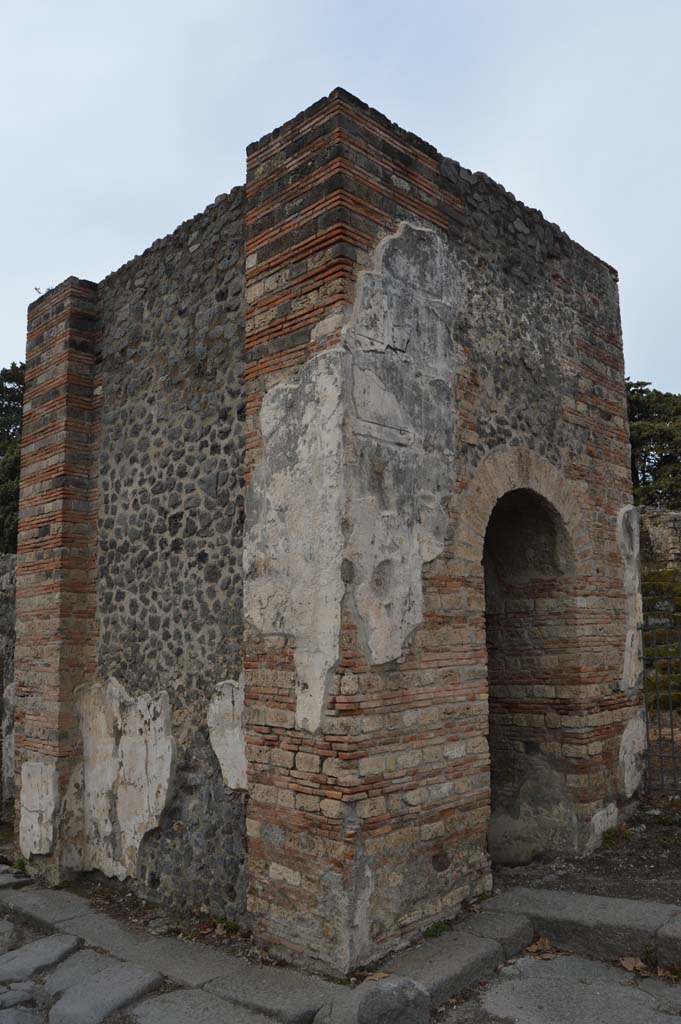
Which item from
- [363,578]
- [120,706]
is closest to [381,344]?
[363,578]

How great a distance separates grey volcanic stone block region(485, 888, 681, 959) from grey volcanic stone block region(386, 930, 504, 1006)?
44 cm

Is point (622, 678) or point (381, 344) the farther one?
point (622, 678)

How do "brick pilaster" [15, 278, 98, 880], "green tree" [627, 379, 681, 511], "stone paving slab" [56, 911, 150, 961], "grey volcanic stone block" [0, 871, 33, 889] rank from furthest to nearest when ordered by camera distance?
"green tree" [627, 379, 681, 511] < "brick pilaster" [15, 278, 98, 880] < "grey volcanic stone block" [0, 871, 33, 889] < "stone paving slab" [56, 911, 150, 961]

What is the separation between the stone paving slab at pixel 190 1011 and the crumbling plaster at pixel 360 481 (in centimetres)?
135

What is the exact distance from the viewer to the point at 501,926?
447 cm

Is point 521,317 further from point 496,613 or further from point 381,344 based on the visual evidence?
point 496,613

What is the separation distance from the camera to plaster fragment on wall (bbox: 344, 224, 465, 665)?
4383mm

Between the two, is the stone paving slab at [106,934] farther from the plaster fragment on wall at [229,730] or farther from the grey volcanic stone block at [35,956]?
the plaster fragment on wall at [229,730]

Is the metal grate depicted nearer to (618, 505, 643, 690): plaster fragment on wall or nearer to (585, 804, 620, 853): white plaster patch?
(618, 505, 643, 690): plaster fragment on wall

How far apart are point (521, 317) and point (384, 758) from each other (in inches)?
130

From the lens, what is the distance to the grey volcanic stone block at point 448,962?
391 cm

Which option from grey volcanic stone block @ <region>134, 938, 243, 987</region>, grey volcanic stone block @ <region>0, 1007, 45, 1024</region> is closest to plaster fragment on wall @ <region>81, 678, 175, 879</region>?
grey volcanic stone block @ <region>134, 938, 243, 987</region>

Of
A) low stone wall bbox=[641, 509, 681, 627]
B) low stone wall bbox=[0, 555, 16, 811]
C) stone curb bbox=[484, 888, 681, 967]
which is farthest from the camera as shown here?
low stone wall bbox=[641, 509, 681, 627]

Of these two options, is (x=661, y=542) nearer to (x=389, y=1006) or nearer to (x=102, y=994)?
(x=389, y=1006)
